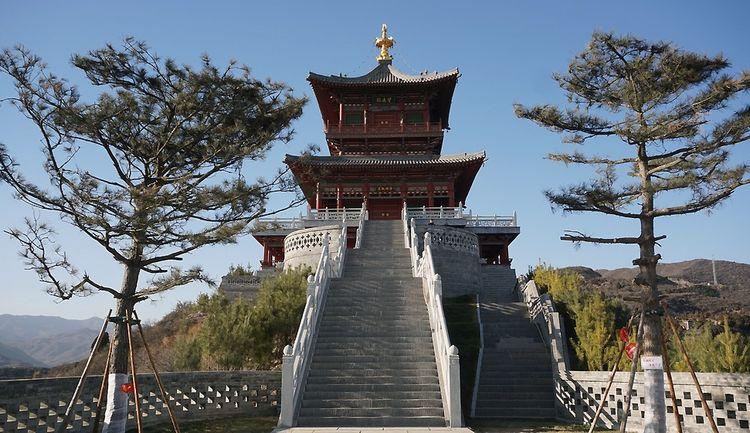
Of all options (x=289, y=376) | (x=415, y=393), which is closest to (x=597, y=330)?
(x=415, y=393)

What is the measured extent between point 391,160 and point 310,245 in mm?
8591

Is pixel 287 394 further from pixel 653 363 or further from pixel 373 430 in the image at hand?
pixel 653 363

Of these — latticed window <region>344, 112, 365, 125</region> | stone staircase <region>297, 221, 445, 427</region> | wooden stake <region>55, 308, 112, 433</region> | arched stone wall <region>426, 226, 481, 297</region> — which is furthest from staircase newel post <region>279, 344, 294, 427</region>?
latticed window <region>344, 112, 365, 125</region>

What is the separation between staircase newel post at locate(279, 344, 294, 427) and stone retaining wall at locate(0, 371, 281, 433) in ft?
6.84

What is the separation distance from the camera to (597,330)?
1295 centimetres

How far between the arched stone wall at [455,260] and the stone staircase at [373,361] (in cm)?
507

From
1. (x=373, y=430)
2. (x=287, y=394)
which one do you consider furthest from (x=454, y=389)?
(x=287, y=394)

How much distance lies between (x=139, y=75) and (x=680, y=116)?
30.9 feet

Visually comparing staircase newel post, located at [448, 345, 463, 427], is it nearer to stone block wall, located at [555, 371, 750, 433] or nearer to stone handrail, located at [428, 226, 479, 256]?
stone block wall, located at [555, 371, 750, 433]

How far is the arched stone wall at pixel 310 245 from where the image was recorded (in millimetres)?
22797

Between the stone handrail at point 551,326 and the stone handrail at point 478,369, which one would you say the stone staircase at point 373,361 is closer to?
the stone handrail at point 478,369

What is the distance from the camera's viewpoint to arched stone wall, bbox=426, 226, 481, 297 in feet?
71.3

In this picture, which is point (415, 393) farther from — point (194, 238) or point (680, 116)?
point (680, 116)

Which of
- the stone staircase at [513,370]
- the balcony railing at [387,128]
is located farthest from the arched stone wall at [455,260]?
the balcony railing at [387,128]
